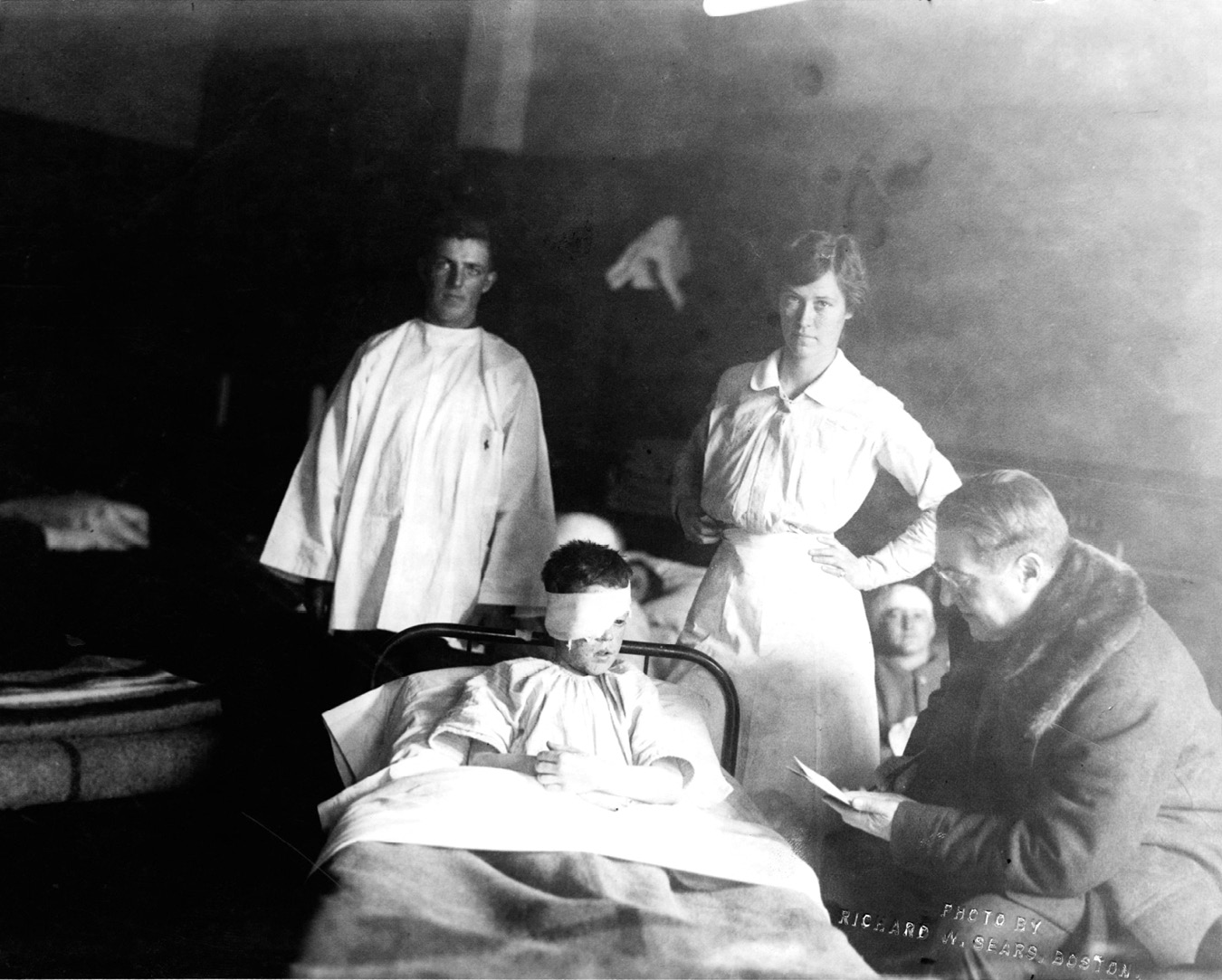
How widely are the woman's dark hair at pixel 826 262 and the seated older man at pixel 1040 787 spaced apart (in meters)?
0.47

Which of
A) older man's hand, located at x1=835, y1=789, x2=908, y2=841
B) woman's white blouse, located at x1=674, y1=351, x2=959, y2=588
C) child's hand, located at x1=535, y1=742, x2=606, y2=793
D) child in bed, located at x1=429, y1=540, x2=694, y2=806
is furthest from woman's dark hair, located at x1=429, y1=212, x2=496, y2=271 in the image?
older man's hand, located at x1=835, y1=789, x2=908, y2=841

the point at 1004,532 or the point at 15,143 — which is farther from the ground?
the point at 15,143

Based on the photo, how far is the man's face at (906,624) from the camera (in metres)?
2.71

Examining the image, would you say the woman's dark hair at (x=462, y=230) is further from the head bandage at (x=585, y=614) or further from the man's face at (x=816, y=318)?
the head bandage at (x=585, y=614)

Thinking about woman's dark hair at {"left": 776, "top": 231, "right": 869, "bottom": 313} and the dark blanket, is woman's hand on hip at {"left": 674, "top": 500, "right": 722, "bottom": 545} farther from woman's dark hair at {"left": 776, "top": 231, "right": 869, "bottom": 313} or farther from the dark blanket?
the dark blanket

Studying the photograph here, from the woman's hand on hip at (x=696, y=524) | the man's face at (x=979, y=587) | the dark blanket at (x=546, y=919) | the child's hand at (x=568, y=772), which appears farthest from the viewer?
the woman's hand on hip at (x=696, y=524)

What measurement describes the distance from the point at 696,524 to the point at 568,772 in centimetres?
65

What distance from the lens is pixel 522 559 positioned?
2.79 m

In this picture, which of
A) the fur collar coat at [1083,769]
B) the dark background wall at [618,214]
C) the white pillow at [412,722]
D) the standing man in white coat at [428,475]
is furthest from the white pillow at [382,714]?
the fur collar coat at [1083,769]

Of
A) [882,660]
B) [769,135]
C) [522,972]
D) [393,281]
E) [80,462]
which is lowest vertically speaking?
[522,972]

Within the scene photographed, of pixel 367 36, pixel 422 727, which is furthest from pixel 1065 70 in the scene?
pixel 422 727

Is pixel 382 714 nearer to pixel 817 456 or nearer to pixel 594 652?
pixel 594 652

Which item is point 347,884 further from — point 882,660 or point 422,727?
point 882,660

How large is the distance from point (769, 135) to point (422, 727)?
4.61ft
